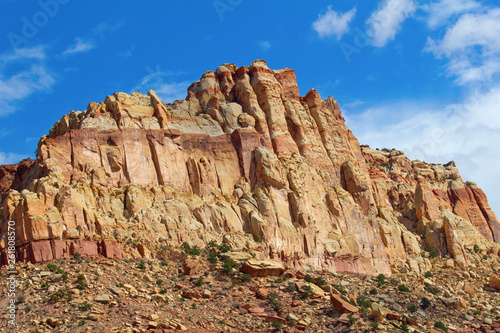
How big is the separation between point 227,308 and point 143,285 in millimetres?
6226

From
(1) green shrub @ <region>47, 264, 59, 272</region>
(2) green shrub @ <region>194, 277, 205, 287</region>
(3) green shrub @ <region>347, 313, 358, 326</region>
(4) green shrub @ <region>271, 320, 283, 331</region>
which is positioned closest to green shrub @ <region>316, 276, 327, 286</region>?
(3) green shrub @ <region>347, 313, 358, 326</region>

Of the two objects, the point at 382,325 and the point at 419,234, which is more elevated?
the point at 419,234

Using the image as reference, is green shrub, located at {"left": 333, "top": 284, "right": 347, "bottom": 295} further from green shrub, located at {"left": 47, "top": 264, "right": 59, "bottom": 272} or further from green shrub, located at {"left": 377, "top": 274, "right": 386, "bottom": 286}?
green shrub, located at {"left": 47, "top": 264, "right": 59, "bottom": 272}

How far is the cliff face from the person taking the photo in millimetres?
51531

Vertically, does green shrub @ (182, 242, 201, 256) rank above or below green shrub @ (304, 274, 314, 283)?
above

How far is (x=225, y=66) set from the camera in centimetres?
7794

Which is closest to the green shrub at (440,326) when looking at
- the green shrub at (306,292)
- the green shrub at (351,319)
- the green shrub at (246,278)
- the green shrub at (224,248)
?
the green shrub at (351,319)

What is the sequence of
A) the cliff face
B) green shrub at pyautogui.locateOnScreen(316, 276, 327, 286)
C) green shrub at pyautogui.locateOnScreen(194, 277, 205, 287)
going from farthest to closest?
green shrub at pyautogui.locateOnScreen(316, 276, 327, 286) → the cliff face → green shrub at pyautogui.locateOnScreen(194, 277, 205, 287)

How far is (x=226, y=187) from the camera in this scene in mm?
64188

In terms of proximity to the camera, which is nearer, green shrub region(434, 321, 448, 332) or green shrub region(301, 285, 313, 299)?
green shrub region(301, 285, 313, 299)

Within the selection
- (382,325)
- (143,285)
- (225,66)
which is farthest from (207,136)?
(382,325)

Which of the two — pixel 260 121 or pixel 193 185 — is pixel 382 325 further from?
pixel 260 121

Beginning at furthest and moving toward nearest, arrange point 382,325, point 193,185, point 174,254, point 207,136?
point 207,136 < point 193,185 < point 174,254 < point 382,325

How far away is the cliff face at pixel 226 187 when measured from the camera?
51531 mm
